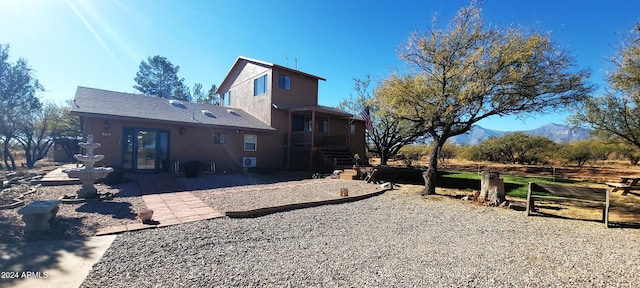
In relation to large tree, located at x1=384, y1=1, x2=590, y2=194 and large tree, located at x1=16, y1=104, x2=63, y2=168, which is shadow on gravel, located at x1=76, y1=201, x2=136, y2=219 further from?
large tree, located at x1=16, y1=104, x2=63, y2=168

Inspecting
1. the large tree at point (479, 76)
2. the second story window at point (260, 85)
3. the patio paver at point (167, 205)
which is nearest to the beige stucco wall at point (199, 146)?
the patio paver at point (167, 205)

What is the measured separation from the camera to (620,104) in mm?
10406

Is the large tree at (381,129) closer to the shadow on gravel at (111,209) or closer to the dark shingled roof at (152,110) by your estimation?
the dark shingled roof at (152,110)

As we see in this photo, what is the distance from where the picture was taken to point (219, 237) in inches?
170

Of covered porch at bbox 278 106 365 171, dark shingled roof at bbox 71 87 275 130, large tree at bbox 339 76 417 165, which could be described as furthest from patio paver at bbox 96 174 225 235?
large tree at bbox 339 76 417 165

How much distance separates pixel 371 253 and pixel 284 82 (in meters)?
13.6

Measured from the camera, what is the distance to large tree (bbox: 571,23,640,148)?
8.38 meters

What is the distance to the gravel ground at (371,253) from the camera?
3018mm

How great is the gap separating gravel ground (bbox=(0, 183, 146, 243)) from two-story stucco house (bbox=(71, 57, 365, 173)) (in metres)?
3.22

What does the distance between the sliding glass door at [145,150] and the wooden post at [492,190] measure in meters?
12.1

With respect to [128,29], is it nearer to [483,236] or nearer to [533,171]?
[483,236]

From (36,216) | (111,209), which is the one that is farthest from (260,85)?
(36,216)

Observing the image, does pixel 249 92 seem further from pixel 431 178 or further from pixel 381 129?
pixel 431 178

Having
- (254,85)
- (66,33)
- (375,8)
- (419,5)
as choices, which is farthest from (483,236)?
(254,85)
